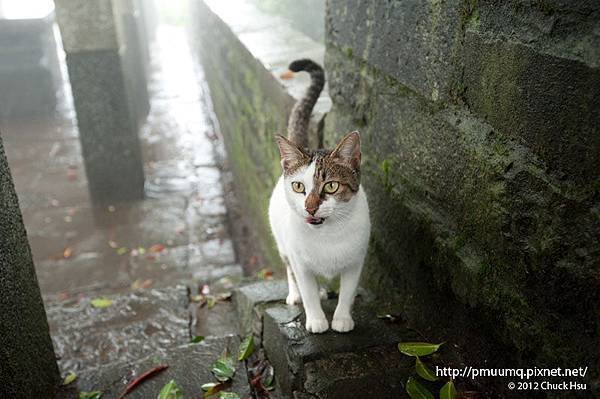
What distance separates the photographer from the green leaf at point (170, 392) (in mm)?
1928

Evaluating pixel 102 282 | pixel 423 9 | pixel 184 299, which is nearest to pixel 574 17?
pixel 423 9

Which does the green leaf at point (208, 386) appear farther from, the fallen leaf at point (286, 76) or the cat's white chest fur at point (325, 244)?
the fallen leaf at point (286, 76)

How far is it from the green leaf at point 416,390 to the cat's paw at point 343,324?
0.34 m

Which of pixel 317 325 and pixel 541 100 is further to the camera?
pixel 317 325

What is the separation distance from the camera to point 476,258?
1583 mm

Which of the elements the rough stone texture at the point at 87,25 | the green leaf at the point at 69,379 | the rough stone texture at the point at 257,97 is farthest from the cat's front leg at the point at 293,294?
the rough stone texture at the point at 87,25

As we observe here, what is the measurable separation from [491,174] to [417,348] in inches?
25.9

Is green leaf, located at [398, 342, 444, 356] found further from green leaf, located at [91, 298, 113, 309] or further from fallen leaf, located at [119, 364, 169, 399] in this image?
green leaf, located at [91, 298, 113, 309]

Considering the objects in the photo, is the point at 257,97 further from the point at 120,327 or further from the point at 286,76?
the point at 120,327

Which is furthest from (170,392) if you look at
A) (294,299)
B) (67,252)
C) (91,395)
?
(67,252)

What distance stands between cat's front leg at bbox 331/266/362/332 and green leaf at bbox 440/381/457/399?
437mm

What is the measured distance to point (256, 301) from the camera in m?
→ 2.42

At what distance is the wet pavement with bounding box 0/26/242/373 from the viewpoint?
2977 mm

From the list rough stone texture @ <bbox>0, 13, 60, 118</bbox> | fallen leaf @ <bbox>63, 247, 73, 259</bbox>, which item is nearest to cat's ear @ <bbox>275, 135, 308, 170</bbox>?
fallen leaf @ <bbox>63, 247, 73, 259</bbox>
